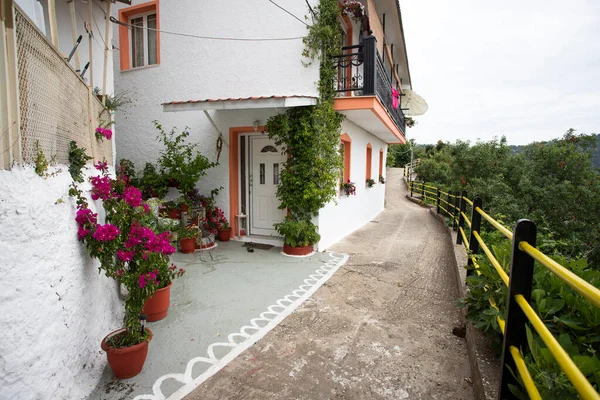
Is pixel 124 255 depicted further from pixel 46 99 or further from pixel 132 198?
pixel 46 99

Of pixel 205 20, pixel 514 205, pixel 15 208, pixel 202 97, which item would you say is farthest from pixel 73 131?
pixel 514 205

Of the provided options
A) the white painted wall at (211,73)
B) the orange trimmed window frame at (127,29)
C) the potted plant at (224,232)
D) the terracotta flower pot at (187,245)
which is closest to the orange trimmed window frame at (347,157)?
the white painted wall at (211,73)

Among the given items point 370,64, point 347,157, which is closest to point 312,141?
point 370,64

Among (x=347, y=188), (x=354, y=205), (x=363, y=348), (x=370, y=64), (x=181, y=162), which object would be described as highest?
(x=370, y=64)

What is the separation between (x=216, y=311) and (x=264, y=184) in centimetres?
377

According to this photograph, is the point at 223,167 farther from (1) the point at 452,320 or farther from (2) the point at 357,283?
(1) the point at 452,320

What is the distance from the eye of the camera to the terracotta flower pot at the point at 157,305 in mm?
3582

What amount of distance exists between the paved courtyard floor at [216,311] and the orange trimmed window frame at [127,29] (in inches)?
208

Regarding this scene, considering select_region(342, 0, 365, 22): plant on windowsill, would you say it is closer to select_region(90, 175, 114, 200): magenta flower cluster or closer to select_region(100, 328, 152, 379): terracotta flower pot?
select_region(90, 175, 114, 200): magenta flower cluster

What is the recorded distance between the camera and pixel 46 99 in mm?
2354

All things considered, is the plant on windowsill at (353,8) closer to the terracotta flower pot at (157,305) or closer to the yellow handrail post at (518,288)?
the terracotta flower pot at (157,305)

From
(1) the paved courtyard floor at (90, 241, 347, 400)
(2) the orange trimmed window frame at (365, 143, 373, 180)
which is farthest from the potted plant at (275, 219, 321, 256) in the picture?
(2) the orange trimmed window frame at (365, 143, 373, 180)

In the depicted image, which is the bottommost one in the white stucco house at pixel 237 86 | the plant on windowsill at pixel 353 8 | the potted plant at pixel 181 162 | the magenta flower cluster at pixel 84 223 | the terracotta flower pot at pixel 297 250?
the terracotta flower pot at pixel 297 250

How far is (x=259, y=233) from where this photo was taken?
7.45 metres
